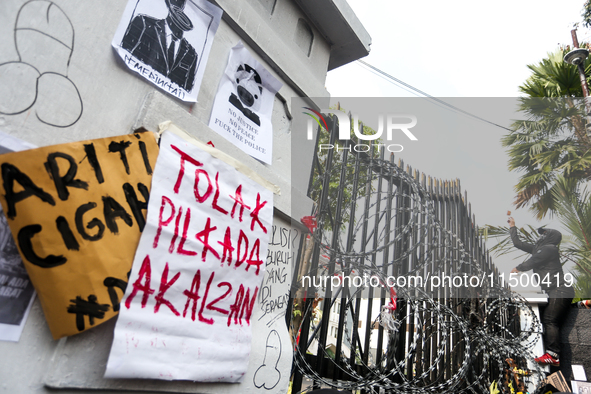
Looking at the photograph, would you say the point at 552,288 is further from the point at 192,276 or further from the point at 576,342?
the point at 192,276

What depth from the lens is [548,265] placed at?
6.63 metres

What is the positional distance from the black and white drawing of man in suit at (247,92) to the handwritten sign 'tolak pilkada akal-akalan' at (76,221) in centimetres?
91

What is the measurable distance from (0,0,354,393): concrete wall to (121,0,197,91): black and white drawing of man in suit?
91mm

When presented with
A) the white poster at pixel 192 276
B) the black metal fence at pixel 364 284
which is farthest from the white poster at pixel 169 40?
the black metal fence at pixel 364 284

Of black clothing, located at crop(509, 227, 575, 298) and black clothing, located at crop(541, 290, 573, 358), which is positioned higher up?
black clothing, located at crop(509, 227, 575, 298)

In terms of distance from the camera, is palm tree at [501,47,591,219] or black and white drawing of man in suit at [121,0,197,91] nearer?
black and white drawing of man in suit at [121,0,197,91]

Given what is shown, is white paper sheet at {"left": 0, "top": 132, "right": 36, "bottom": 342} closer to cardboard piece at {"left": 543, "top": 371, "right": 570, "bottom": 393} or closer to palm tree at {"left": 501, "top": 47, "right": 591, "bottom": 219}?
cardboard piece at {"left": 543, "top": 371, "right": 570, "bottom": 393}

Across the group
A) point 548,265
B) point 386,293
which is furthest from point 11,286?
point 548,265

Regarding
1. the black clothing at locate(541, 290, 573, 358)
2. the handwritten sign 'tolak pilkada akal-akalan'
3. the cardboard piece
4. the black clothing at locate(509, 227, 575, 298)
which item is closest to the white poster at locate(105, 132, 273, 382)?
the handwritten sign 'tolak pilkada akal-akalan'

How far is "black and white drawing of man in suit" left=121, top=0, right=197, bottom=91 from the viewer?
1.68 metres

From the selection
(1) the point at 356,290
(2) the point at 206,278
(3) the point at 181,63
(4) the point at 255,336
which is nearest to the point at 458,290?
(1) the point at 356,290

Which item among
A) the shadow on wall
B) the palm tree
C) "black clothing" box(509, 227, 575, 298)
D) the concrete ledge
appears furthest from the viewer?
the palm tree

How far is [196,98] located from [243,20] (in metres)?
0.75

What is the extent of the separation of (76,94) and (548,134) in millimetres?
12086
